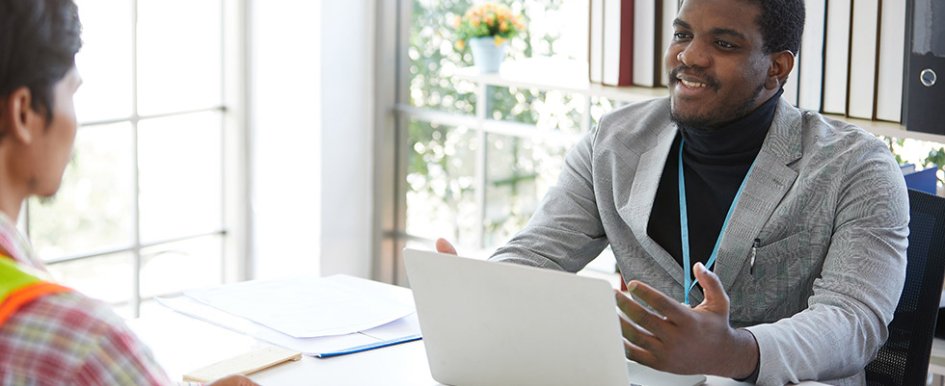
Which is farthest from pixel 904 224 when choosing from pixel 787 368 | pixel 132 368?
pixel 132 368

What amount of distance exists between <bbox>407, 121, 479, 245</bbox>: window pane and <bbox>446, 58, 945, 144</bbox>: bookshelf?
164 mm

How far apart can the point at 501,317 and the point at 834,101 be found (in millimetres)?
1246

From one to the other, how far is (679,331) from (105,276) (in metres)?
2.31

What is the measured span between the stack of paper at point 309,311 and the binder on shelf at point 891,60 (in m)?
1.05

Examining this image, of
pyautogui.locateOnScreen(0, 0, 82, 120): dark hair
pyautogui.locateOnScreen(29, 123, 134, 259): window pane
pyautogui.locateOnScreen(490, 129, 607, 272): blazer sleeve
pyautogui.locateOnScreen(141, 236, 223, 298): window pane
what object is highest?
pyautogui.locateOnScreen(0, 0, 82, 120): dark hair

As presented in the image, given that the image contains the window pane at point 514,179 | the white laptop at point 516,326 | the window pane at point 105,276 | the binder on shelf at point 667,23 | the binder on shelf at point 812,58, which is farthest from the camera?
the window pane at point 514,179

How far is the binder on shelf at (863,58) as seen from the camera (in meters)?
2.51

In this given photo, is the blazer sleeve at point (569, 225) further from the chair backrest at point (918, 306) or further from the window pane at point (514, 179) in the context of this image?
the window pane at point (514, 179)

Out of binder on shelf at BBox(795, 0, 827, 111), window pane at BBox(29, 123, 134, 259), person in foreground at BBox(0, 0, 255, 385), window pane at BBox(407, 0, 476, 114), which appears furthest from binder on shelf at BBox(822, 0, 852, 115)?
window pane at BBox(29, 123, 134, 259)

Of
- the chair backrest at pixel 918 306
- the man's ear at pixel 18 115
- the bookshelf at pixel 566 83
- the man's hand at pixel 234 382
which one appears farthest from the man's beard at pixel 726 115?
the man's ear at pixel 18 115

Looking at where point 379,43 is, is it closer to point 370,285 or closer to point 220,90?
point 220,90

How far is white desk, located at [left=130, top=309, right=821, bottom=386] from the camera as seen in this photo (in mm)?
1741

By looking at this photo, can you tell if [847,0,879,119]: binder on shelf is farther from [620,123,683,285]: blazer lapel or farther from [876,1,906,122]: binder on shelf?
[620,123,683,285]: blazer lapel

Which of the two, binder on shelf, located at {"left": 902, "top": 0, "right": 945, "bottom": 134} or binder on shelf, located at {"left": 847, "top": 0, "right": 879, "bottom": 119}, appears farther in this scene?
binder on shelf, located at {"left": 847, "top": 0, "right": 879, "bottom": 119}
